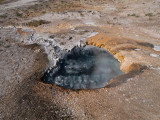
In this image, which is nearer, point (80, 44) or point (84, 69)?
point (84, 69)

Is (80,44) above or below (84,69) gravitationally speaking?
above

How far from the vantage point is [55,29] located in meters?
18.1

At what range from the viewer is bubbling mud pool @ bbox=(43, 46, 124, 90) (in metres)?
10.6

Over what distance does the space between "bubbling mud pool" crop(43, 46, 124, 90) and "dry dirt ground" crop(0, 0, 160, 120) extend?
63cm

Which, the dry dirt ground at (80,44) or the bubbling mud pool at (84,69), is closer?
the dry dirt ground at (80,44)

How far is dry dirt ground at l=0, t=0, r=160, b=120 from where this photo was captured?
8.27 meters

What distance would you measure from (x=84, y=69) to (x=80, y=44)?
349cm

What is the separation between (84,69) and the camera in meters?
12.1

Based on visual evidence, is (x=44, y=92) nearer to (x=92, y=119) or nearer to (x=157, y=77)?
(x=92, y=119)

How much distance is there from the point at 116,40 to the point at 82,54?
11.7 ft

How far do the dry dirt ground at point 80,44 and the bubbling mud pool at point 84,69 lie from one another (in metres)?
0.63

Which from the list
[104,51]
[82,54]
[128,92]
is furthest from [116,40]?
[128,92]

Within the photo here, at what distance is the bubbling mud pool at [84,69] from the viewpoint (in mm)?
10641

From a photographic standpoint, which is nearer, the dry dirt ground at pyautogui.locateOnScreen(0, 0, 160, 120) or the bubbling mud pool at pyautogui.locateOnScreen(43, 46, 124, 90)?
the dry dirt ground at pyautogui.locateOnScreen(0, 0, 160, 120)
